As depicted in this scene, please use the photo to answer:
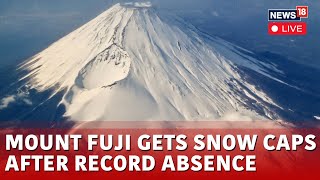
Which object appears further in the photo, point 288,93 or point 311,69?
point 311,69

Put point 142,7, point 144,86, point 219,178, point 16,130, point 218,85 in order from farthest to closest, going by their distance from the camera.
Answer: point 142,7 → point 218,85 → point 144,86 → point 16,130 → point 219,178

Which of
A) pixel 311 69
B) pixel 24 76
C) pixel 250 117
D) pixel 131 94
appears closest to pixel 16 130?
pixel 131 94

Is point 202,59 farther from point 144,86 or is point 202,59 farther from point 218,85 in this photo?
point 144,86

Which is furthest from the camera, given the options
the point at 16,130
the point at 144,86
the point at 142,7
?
the point at 142,7

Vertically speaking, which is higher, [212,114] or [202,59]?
[202,59]

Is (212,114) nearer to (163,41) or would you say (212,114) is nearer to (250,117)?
(250,117)

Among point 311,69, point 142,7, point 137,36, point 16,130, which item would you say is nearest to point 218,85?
point 137,36

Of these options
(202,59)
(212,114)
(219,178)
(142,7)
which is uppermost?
(142,7)
